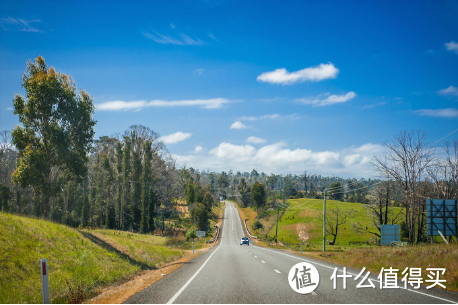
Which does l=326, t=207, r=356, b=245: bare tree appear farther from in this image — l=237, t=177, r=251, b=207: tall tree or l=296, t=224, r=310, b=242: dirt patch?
l=237, t=177, r=251, b=207: tall tree

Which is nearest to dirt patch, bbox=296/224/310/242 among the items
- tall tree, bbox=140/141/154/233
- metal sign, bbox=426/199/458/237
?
tall tree, bbox=140/141/154/233

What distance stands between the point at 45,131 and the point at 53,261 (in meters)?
23.3

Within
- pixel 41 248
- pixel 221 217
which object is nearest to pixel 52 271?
pixel 41 248

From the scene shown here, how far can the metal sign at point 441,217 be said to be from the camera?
2430 cm

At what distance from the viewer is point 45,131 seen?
3441 centimetres

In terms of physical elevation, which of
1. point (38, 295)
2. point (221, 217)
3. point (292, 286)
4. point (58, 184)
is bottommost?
point (221, 217)

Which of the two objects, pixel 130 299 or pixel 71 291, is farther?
pixel 71 291

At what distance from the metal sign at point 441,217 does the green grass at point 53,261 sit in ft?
68.3

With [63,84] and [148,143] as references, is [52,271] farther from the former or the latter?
[148,143]

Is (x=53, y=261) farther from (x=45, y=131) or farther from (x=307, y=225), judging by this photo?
(x=307, y=225)

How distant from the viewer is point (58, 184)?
35.7 meters

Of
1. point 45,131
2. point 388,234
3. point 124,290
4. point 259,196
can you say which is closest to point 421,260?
point 388,234

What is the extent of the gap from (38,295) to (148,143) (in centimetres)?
6341

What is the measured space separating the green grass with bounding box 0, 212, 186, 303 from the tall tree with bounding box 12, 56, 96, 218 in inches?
562
